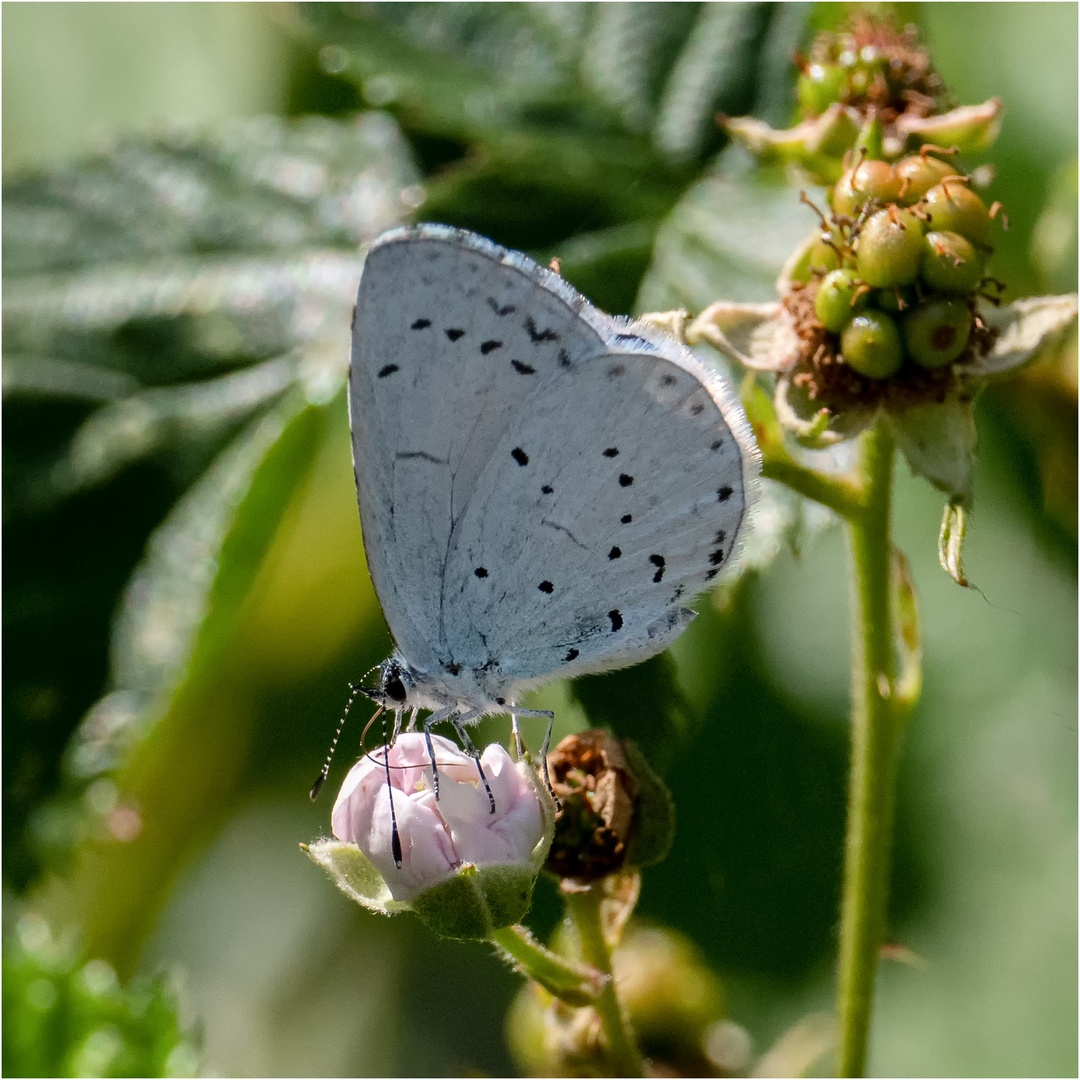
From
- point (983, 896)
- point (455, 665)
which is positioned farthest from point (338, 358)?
point (983, 896)

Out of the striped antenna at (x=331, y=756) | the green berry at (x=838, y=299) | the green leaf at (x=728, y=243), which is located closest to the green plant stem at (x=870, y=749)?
the green berry at (x=838, y=299)

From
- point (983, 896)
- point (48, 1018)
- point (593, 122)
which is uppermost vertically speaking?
point (593, 122)

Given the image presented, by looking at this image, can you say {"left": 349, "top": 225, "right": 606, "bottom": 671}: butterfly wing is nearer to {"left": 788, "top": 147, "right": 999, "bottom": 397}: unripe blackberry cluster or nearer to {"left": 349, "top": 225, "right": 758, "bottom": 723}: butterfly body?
{"left": 349, "top": 225, "right": 758, "bottom": 723}: butterfly body

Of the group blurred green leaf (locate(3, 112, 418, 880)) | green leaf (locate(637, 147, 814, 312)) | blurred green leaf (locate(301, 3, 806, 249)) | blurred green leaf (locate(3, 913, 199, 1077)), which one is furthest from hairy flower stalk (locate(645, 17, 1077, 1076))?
blurred green leaf (locate(3, 913, 199, 1077))

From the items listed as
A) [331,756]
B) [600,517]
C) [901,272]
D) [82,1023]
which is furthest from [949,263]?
[82,1023]

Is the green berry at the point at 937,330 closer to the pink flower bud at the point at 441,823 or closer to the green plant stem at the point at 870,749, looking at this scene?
the green plant stem at the point at 870,749

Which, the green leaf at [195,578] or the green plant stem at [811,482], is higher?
the green plant stem at [811,482]

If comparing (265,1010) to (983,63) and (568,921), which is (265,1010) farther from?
(983,63)
